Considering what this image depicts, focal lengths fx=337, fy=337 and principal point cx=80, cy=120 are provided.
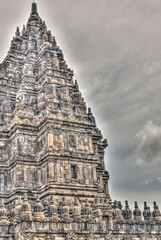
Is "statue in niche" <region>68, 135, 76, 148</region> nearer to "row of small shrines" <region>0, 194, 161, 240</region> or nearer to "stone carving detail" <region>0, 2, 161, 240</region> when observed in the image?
"stone carving detail" <region>0, 2, 161, 240</region>

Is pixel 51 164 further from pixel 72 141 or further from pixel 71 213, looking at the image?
pixel 71 213

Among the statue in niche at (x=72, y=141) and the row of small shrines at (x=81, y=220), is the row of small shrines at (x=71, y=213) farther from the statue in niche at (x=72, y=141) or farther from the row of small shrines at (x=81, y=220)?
the statue in niche at (x=72, y=141)

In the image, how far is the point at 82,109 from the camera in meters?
42.4

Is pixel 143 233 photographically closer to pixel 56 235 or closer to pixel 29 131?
pixel 56 235

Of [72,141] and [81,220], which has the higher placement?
[72,141]

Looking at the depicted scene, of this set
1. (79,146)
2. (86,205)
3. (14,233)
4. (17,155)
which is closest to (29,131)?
(17,155)

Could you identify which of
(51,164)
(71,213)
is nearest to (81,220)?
(71,213)

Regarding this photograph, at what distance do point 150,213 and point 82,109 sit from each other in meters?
14.8

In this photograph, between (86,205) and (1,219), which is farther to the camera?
(86,205)

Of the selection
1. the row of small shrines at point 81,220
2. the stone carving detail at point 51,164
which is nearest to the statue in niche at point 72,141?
the stone carving detail at point 51,164

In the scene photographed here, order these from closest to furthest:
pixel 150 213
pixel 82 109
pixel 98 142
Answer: pixel 150 213, pixel 82 109, pixel 98 142

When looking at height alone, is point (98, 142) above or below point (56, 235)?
above

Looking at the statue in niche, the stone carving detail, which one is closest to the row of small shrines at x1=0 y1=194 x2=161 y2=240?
the stone carving detail

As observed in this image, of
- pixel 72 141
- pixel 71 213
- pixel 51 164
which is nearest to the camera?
pixel 71 213
